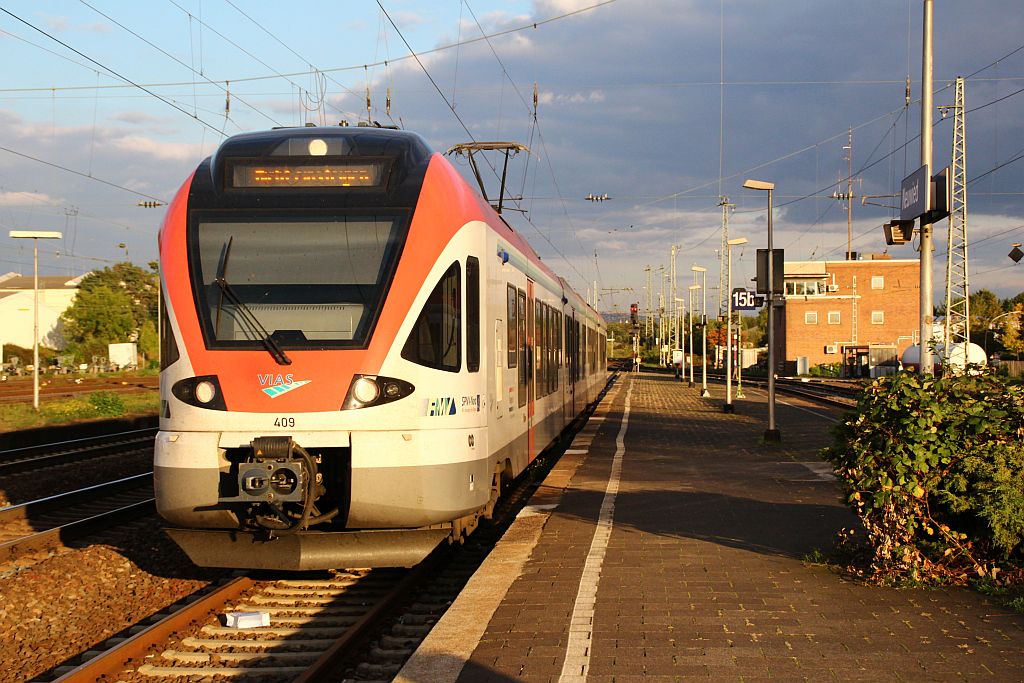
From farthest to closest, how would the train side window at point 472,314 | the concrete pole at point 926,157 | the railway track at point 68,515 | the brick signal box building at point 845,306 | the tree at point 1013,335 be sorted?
the brick signal box building at point 845,306 < the tree at point 1013,335 < the concrete pole at point 926,157 < the railway track at point 68,515 < the train side window at point 472,314

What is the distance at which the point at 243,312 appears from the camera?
25.0 ft

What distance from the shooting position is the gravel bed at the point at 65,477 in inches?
546

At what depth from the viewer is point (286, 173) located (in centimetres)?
802

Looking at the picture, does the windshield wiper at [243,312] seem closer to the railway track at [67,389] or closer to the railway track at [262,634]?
the railway track at [262,634]

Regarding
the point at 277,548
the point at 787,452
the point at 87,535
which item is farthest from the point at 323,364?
Answer: the point at 787,452

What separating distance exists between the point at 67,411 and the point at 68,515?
15368mm

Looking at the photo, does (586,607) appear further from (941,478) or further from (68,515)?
(68,515)

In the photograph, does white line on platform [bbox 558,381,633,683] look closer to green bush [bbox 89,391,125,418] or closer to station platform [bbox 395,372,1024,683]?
station platform [bbox 395,372,1024,683]

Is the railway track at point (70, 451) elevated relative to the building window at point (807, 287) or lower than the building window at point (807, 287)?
lower

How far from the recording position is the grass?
968 inches

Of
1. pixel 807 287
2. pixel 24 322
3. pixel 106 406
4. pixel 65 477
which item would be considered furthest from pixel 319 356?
pixel 807 287

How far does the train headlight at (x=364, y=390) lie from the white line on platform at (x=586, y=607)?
202cm

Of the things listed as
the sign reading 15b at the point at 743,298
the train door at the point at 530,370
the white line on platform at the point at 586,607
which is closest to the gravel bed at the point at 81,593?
the white line on platform at the point at 586,607

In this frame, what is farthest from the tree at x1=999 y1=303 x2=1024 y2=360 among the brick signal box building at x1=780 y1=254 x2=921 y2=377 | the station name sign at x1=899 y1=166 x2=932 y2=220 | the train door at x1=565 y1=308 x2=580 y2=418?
the station name sign at x1=899 y1=166 x2=932 y2=220
